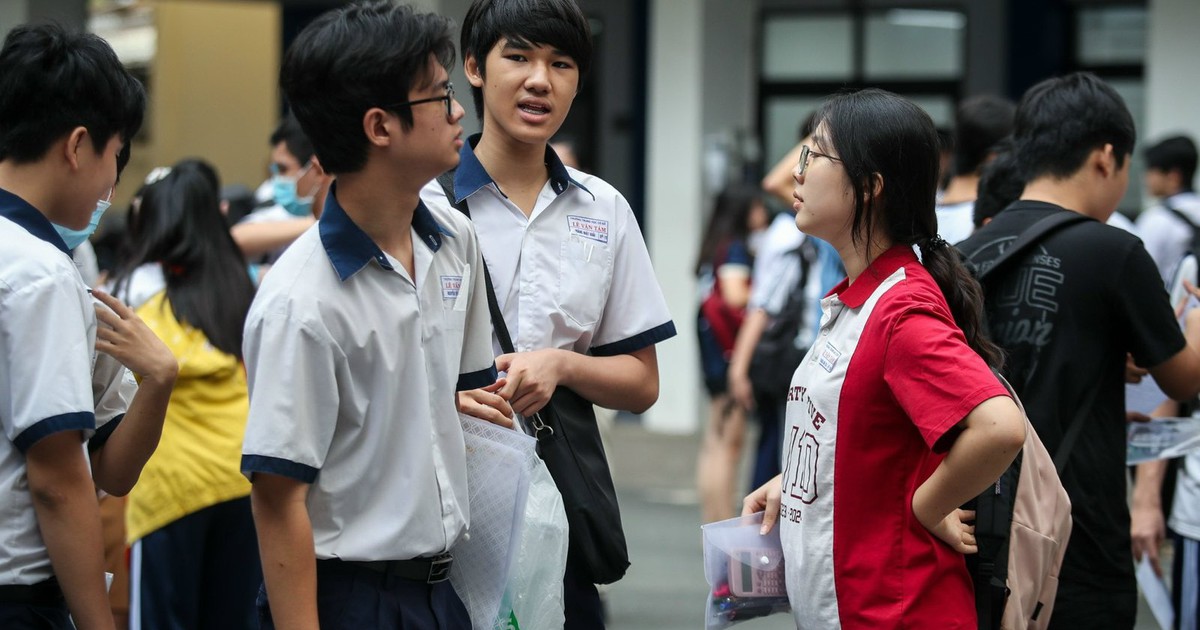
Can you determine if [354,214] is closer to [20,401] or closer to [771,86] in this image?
[20,401]

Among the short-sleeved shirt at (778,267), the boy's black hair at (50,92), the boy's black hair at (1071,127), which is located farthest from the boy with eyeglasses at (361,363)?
the short-sleeved shirt at (778,267)

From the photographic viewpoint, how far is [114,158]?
286cm

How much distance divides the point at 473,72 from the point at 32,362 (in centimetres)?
124

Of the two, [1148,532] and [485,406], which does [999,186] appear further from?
[485,406]

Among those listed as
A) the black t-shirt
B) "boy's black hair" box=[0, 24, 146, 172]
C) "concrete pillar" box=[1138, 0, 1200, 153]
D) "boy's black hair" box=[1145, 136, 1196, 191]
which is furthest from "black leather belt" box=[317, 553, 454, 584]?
"concrete pillar" box=[1138, 0, 1200, 153]

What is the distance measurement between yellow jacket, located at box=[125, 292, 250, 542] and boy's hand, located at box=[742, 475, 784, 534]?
2064 mm

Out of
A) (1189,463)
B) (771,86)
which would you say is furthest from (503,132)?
(771,86)

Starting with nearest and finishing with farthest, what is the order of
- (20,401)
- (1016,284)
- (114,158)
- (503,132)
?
(20,401), (114,158), (503,132), (1016,284)

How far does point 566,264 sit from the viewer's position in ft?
10.6

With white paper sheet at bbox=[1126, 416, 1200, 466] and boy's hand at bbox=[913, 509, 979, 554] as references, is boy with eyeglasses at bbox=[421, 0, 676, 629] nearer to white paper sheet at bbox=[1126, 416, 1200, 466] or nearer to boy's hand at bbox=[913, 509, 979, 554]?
boy's hand at bbox=[913, 509, 979, 554]

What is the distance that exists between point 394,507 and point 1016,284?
171cm

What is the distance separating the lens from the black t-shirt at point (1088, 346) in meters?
3.43

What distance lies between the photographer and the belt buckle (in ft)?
8.86

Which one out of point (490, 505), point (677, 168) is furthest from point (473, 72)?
point (677, 168)
